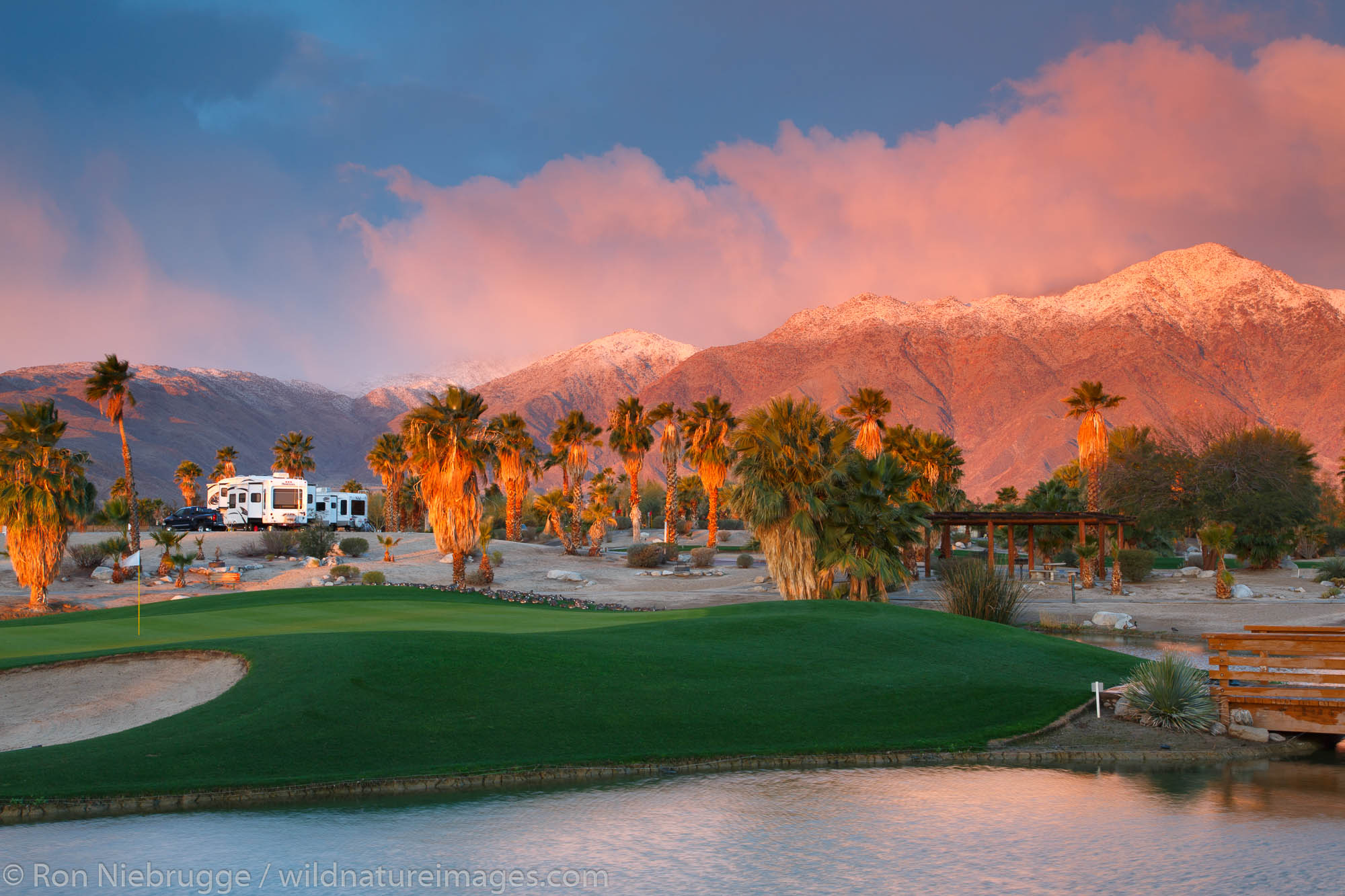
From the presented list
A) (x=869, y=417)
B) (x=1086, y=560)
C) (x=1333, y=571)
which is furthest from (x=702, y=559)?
(x=1333, y=571)

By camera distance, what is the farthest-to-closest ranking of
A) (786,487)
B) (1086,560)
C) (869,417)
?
1. (869,417)
2. (1086,560)
3. (786,487)

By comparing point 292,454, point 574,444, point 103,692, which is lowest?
point 103,692

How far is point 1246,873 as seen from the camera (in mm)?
9344

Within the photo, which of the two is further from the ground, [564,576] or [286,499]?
[286,499]

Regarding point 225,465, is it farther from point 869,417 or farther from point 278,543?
point 869,417

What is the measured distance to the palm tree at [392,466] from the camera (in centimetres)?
7894

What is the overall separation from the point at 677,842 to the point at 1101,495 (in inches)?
2392

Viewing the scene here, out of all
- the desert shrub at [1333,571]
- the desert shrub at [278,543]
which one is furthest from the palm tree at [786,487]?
the desert shrub at [278,543]

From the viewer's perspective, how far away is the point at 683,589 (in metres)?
45.9

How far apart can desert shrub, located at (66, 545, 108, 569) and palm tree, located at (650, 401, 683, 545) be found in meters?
35.5

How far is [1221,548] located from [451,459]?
1422 inches

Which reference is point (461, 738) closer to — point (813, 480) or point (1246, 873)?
point (1246, 873)

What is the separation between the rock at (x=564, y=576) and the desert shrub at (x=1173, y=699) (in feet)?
114

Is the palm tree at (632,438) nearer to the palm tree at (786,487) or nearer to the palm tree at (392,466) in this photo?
the palm tree at (392,466)
